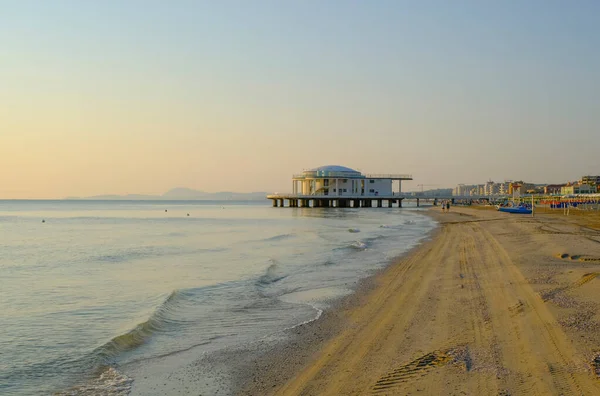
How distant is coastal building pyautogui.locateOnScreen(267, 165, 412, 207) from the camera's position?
9631cm

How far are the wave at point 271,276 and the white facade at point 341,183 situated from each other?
79862mm

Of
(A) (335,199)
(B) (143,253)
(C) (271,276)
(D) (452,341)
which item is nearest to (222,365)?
(D) (452,341)

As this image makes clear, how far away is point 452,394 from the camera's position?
479cm

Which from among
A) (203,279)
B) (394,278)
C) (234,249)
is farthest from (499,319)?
(234,249)

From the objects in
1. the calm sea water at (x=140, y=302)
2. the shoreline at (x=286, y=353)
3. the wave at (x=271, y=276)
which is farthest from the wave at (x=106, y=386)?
the wave at (x=271, y=276)

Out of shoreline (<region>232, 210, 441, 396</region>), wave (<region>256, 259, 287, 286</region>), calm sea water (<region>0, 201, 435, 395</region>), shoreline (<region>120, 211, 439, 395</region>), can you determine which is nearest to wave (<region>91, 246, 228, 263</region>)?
calm sea water (<region>0, 201, 435, 395</region>)

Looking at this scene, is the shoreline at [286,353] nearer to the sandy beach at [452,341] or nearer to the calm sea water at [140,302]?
the sandy beach at [452,341]

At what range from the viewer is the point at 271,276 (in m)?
14.5

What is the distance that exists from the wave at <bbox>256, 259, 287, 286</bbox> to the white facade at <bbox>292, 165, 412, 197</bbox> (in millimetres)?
79862

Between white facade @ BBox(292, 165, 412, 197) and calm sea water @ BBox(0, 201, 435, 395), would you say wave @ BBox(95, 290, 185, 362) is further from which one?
white facade @ BBox(292, 165, 412, 197)

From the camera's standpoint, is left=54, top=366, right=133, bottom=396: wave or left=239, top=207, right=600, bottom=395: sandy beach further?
left=54, top=366, right=133, bottom=396: wave

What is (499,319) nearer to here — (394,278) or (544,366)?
(544,366)

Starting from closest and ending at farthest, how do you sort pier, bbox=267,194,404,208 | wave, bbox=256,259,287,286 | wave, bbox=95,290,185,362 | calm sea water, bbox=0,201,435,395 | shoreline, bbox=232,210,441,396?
shoreline, bbox=232,210,441,396 → calm sea water, bbox=0,201,435,395 → wave, bbox=95,290,185,362 → wave, bbox=256,259,287,286 → pier, bbox=267,194,404,208

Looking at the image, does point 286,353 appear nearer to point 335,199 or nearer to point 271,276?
point 271,276
